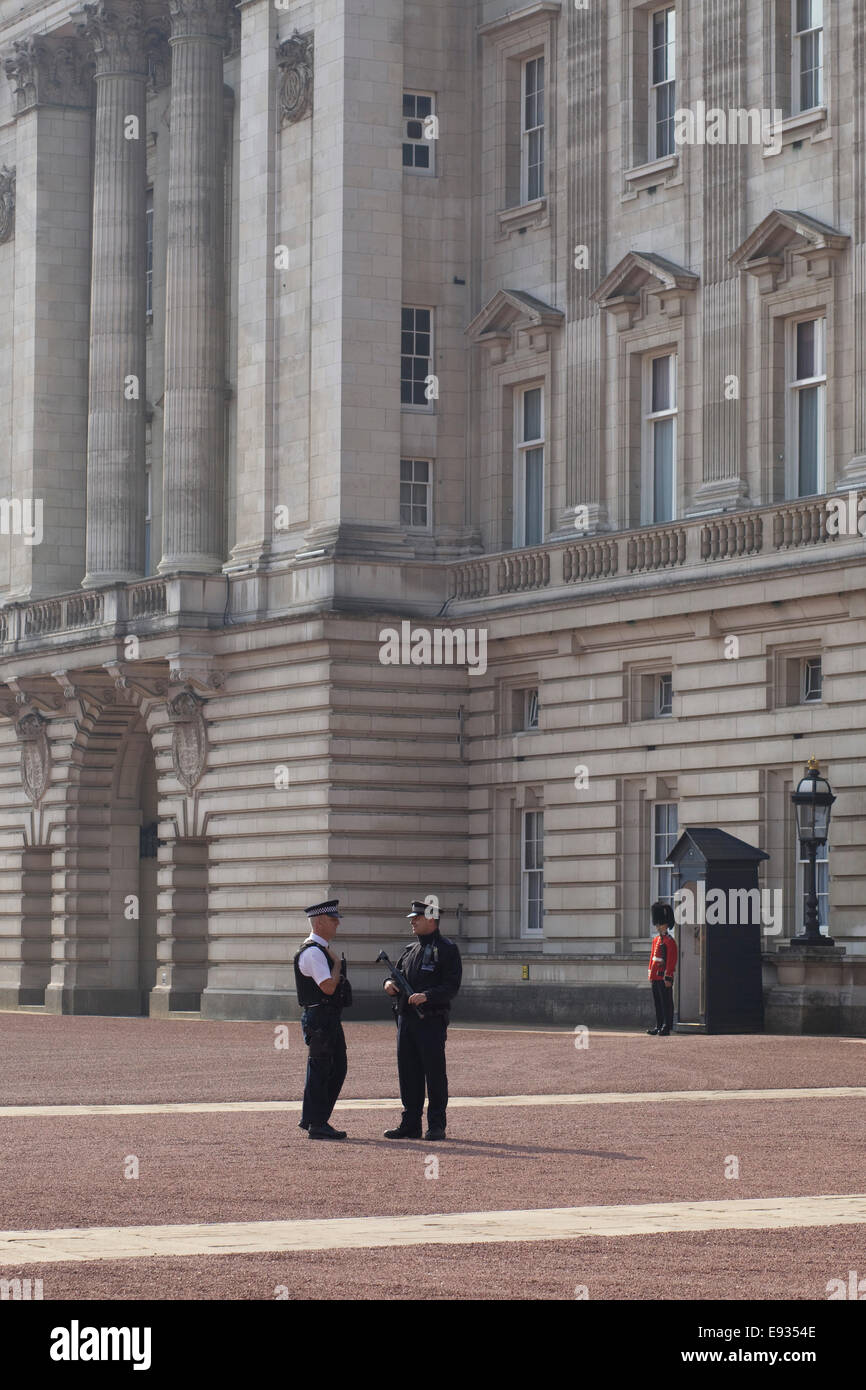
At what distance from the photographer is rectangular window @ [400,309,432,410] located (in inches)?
1988

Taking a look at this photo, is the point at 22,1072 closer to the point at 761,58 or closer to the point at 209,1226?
the point at 209,1226

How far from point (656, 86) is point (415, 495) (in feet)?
29.4

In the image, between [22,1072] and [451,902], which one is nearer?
[22,1072]

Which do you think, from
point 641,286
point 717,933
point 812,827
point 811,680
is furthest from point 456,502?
point 717,933

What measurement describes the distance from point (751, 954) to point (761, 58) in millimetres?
14805

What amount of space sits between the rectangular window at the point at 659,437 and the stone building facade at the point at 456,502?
2.8 inches

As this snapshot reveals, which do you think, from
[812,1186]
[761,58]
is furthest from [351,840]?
[812,1186]

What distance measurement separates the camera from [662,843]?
44.9 metres

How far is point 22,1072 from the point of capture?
107 ft

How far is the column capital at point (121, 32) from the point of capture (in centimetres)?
5991

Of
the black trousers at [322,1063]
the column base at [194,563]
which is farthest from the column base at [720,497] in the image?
the black trousers at [322,1063]

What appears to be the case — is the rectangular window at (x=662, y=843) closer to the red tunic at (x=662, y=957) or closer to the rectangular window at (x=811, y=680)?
the rectangular window at (x=811, y=680)

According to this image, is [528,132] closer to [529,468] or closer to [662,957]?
[529,468]

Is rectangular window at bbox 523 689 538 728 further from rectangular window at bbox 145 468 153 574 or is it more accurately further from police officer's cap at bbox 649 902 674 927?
rectangular window at bbox 145 468 153 574
